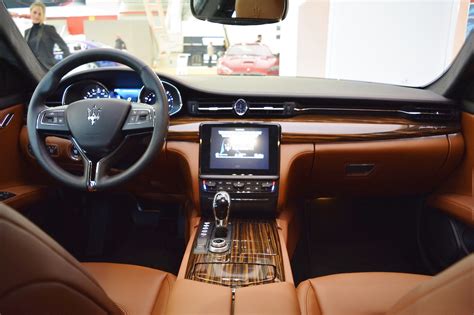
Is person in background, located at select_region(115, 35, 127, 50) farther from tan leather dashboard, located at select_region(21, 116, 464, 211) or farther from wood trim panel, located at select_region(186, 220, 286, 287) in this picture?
wood trim panel, located at select_region(186, 220, 286, 287)

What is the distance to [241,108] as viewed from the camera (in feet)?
6.13

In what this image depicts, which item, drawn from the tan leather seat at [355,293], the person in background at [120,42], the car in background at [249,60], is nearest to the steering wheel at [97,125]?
the tan leather seat at [355,293]

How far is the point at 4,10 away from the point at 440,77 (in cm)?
208

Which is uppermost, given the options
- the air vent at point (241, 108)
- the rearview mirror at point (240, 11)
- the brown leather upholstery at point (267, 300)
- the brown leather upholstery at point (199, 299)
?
the rearview mirror at point (240, 11)

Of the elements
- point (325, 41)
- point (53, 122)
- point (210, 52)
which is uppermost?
point (325, 41)

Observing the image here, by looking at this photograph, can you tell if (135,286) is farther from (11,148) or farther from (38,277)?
(11,148)

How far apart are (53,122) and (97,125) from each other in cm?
17

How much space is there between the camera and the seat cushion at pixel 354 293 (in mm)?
1185

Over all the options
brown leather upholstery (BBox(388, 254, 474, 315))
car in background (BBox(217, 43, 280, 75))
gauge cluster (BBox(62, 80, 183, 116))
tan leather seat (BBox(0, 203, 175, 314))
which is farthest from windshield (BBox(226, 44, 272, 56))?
brown leather upholstery (BBox(388, 254, 474, 315))

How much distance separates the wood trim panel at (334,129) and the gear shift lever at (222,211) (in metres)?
0.35

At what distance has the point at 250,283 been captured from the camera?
4.02 feet

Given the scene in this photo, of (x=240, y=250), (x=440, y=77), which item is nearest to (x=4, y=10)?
(x=240, y=250)

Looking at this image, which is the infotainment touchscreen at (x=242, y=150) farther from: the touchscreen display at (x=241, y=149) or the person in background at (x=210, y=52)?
the person in background at (x=210, y=52)

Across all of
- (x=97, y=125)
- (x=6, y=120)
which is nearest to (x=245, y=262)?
(x=97, y=125)
